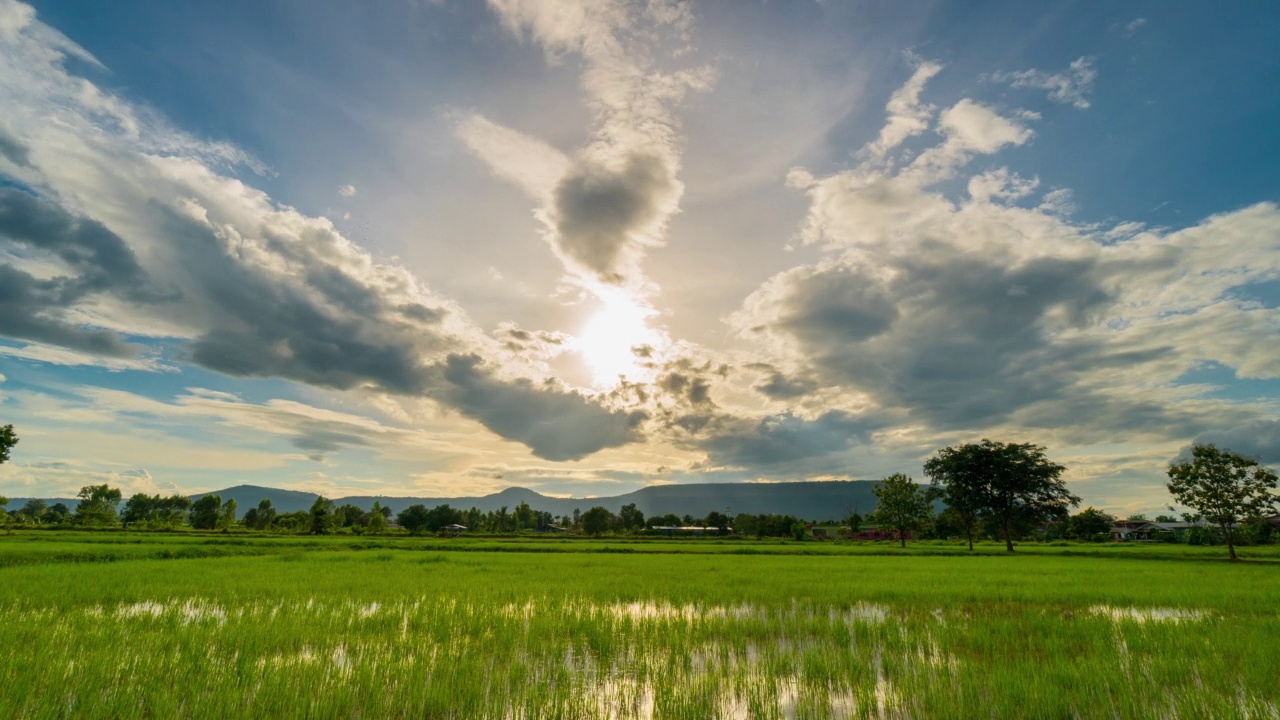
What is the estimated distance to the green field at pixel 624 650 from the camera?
19.0 feet

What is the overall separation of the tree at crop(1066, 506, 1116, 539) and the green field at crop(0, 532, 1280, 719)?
90.3 meters

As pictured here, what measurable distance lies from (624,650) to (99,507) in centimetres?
12790

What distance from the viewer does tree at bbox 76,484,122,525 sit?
8100cm

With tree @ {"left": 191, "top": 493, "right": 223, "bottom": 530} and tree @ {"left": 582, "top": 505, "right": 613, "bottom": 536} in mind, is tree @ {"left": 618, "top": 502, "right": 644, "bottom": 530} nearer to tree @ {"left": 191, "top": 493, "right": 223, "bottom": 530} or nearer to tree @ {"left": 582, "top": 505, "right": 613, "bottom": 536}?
tree @ {"left": 582, "top": 505, "right": 613, "bottom": 536}

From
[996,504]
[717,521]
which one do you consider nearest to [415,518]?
[717,521]

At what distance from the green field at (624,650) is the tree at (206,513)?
110030mm

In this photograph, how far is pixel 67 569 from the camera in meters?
18.4

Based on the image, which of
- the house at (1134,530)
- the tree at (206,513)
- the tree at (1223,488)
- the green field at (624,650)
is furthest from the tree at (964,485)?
the tree at (206,513)

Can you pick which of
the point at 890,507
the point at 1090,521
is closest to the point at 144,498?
the point at 890,507

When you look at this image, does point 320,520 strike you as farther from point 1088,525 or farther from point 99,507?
point 1088,525

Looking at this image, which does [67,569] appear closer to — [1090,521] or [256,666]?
[256,666]

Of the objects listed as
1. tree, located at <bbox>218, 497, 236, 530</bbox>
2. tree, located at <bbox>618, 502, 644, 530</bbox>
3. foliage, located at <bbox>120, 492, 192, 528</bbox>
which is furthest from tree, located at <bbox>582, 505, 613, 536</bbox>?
foliage, located at <bbox>120, 492, 192, 528</bbox>

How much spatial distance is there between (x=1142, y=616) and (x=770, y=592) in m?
8.60

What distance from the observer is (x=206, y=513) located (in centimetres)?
10344
